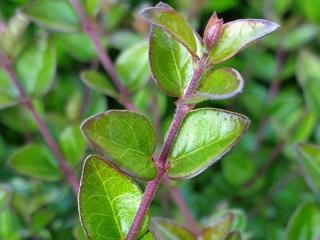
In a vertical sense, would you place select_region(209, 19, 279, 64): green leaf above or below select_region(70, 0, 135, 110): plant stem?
above

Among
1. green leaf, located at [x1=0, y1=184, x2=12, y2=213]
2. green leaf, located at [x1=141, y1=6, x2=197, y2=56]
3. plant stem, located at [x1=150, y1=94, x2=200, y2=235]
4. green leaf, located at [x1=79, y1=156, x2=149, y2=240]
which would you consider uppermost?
green leaf, located at [x1=141, y1=6, x2=197, y2=56]

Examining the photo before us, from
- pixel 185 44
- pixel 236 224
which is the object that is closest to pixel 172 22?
pixel 185 44

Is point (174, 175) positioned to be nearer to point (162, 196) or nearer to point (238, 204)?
point (162, 196)

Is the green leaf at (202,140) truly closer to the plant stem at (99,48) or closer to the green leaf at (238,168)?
the plant stem at (99,48)

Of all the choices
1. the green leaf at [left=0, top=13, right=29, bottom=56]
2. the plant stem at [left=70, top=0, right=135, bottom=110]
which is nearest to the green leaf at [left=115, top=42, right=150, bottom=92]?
the plant stem at [left=70, top=0, right=135, bottom=110]

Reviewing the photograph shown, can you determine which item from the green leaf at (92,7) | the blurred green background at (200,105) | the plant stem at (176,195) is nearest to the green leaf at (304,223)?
the blurred green background at (200,105)

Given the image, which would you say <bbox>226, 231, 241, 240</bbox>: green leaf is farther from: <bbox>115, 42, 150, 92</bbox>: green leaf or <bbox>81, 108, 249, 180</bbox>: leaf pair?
<bbox>115, 42, 150, 92</bbox>: green leaf

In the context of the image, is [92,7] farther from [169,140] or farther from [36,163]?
[169,140]

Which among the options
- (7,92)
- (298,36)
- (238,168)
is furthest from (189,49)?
(298,36)
